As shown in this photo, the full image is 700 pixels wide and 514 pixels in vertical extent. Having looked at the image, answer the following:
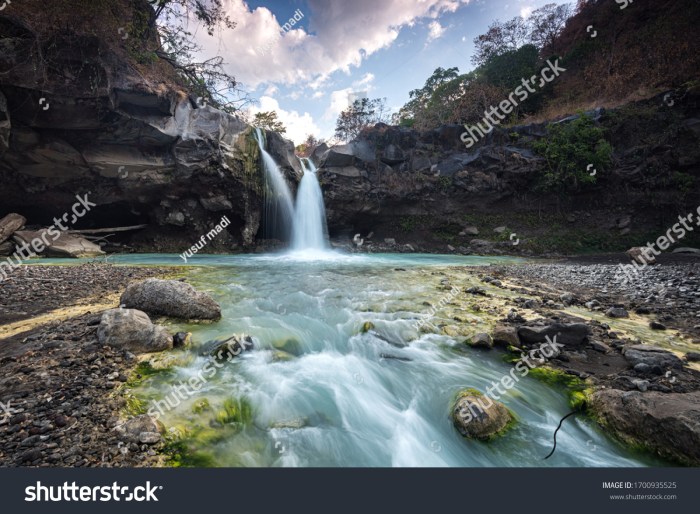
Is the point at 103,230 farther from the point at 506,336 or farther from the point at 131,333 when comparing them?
the point at 506,336

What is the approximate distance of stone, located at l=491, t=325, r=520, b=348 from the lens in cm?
465

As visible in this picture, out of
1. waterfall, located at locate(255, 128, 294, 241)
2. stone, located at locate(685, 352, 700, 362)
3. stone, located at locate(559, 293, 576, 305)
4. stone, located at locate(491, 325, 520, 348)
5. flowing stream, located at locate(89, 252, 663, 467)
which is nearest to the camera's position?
flowing stream, located at locate(89, 252, 663, 467)

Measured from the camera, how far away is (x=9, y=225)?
1443cm

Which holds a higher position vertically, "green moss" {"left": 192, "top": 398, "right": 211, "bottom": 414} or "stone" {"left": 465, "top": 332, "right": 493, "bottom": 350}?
"stone" {"left": 465, "top": 332, "right": 493, "bottom": 350}

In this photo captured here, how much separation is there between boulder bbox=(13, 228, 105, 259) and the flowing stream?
1417cm

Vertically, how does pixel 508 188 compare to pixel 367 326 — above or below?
above

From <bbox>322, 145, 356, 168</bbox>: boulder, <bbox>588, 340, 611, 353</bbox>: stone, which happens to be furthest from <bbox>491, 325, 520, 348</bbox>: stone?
<bbox>322, 145, 356, 168</bbox>: boulder

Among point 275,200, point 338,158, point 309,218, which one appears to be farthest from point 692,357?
point 338,158

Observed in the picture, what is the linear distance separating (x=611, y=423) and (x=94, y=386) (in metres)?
5.27

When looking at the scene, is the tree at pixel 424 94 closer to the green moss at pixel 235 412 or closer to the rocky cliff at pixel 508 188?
the rocky cliff at pixel 508 188

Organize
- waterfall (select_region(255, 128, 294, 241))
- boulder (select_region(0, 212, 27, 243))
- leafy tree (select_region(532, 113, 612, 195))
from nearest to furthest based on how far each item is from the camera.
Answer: boulder (select_region(0, 212, 27, 243)) → leafy tree (select_region(532, 113, 612, 195)) → waterfall (select_region(255, 128, 294, 241))

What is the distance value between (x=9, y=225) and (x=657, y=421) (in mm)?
22956

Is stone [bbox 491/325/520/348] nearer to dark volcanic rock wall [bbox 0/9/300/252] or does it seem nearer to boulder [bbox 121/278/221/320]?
boulder [bbox 121/278/221/320]

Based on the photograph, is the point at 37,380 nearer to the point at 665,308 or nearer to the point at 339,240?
the point at 665,308
